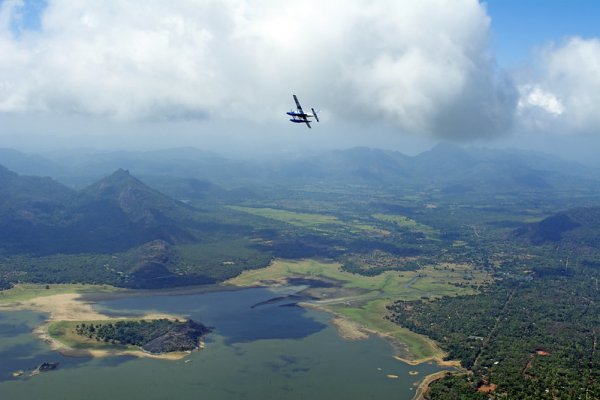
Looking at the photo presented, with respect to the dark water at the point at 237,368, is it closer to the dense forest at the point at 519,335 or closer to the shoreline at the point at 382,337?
the shoreline at the point at 382,337

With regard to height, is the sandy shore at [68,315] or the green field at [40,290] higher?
the green field at [40,290]

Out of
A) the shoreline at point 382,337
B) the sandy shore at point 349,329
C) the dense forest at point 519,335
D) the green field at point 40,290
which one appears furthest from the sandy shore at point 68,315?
the dense forest at point 519,335

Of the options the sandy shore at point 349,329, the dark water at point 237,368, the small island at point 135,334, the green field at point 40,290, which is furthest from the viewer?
the green field at point 40,290

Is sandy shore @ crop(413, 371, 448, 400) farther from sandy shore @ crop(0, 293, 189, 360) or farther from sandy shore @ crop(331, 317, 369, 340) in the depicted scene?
sandy shore @ crop(0, 293, 189, 360)

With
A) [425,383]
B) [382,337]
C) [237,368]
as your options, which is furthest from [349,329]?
[237,368]

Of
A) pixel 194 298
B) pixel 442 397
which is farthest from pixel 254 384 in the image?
pixel 194 298

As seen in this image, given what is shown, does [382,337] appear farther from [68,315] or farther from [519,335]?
[68,315]
